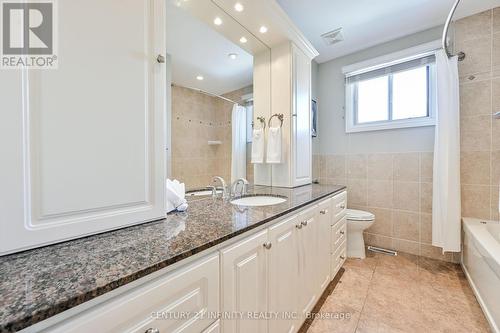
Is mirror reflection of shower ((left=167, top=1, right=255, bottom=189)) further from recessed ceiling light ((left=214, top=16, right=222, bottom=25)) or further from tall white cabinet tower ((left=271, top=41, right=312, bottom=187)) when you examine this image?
tall white cabinet tower ((left=271, top=41, right=312, bottom=187))

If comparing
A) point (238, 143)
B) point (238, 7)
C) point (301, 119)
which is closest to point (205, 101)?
point (238, 143)

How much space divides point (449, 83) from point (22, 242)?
301cm

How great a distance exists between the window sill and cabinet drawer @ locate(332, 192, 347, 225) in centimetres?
101

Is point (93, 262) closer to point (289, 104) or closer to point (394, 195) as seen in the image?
point (289, 104)

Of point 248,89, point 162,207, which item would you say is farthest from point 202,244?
point 248,89

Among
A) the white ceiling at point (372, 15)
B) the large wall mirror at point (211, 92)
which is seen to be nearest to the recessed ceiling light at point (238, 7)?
the large wall mirror at point (211, 92)

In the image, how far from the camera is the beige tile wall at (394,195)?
2301mm

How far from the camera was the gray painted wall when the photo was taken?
7.57 feet

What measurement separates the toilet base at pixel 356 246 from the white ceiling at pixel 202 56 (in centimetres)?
195

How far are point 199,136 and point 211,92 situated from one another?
1.12 feet

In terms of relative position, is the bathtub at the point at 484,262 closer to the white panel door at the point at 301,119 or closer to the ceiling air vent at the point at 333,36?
the white panel door at the point at 301,119

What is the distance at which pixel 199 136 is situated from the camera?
151 cm

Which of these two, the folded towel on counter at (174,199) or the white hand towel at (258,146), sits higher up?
the white hand towel at (258,146)

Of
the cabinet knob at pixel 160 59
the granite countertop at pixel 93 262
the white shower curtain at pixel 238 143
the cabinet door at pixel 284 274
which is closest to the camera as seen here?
the granite countertop at pixel 93 262
